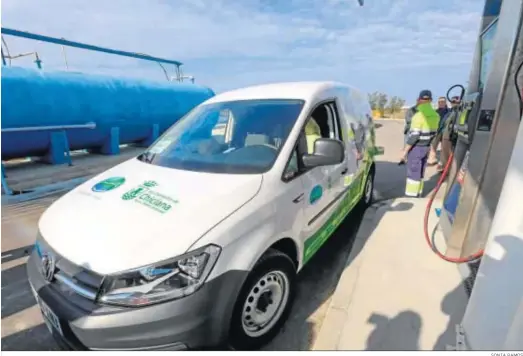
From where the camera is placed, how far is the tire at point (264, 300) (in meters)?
1.96

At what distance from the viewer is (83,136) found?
8945 mm

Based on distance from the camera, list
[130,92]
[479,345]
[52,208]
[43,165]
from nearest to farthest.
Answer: [479,345] < [52,208] < [43,165] < [130,92]

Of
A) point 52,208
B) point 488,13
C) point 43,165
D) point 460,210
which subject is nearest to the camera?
point 52,208

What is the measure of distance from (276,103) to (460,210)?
194cm

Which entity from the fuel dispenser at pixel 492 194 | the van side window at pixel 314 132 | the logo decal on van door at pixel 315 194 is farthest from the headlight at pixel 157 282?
the fuel dispenser at pixel 492 194

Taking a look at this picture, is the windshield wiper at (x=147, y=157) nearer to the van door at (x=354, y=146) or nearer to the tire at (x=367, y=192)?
the van door at (x=354, y=146)

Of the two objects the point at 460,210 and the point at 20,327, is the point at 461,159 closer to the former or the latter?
the point at 460,210

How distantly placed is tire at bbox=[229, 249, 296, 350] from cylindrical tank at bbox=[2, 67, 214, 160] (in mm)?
7805

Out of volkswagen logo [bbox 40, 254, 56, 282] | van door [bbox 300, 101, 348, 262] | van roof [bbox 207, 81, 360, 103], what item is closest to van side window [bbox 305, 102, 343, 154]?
van door [bbox 300, 101, 348, 262]

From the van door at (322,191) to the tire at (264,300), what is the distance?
14.4 inches

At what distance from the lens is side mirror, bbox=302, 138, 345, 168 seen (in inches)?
95.2

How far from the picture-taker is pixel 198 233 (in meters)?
1.78

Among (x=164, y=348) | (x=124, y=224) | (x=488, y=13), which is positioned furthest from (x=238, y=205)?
(x=488, y=13)

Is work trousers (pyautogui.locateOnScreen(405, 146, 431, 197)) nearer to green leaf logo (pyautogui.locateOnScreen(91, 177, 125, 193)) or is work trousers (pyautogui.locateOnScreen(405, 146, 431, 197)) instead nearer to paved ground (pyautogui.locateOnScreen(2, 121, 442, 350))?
paved ground (pyautogui.locateOnScreen(2, 121, 442, 350))
